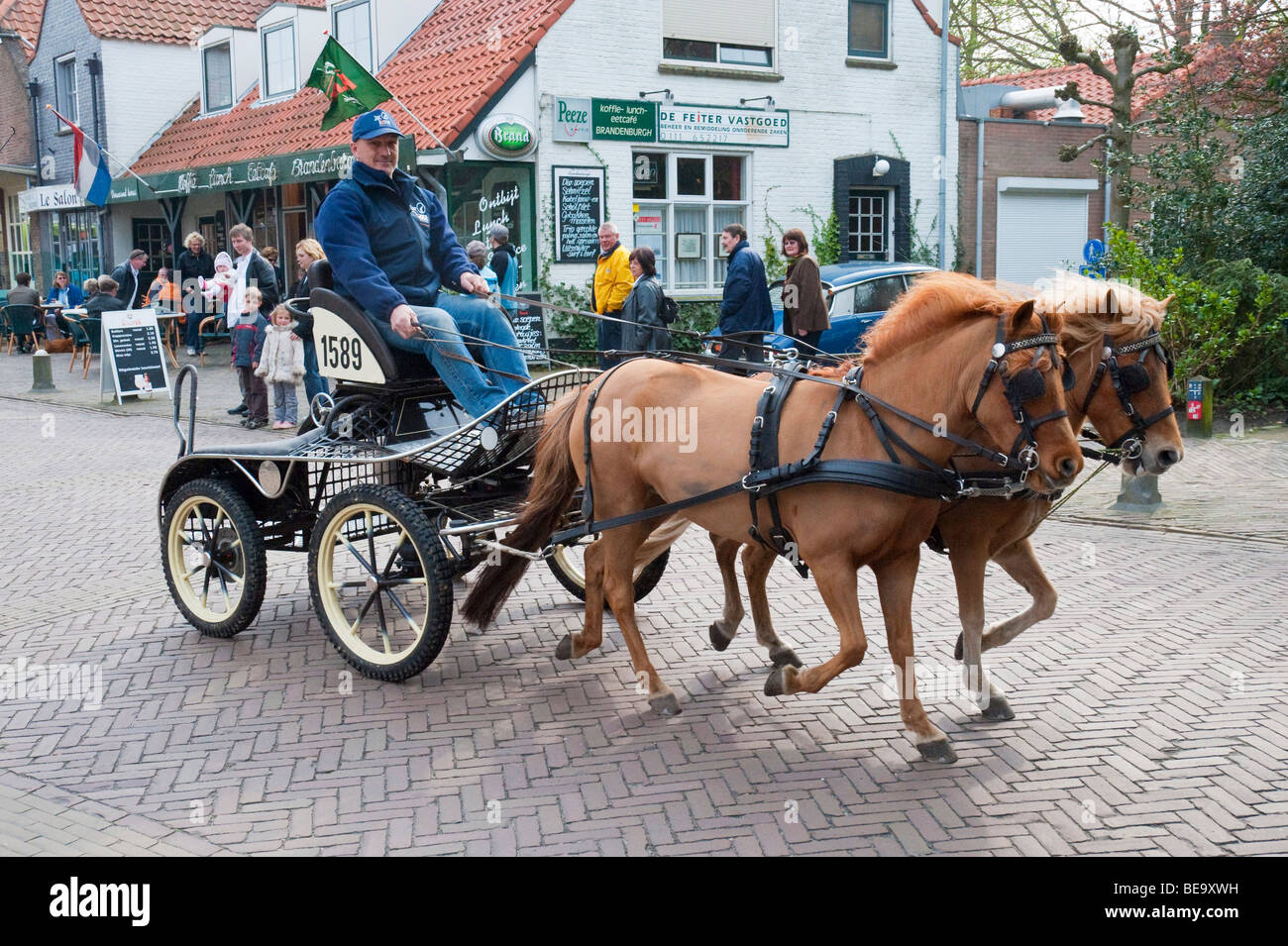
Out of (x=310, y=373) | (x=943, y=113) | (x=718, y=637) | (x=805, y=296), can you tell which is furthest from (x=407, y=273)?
(x=943, y=113)

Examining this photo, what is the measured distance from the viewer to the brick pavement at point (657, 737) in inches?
167

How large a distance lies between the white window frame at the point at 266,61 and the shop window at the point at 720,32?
7167mm

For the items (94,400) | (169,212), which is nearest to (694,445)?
(94,400)

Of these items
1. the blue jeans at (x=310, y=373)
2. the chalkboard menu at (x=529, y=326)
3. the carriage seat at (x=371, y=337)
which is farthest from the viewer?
the chalkboard menu at (x=529, y=326)

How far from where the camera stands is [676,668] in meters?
6.04

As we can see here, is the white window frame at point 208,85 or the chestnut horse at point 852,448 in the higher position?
the white window frame at point 208,85

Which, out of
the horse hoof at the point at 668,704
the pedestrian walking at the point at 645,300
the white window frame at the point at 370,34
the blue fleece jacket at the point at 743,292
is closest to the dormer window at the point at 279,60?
the white window frame at the point at 370,34

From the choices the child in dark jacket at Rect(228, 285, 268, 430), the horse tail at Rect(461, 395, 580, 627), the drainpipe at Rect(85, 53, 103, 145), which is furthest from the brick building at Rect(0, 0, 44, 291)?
the horse tail at Rect(461, 395, 580, 627)

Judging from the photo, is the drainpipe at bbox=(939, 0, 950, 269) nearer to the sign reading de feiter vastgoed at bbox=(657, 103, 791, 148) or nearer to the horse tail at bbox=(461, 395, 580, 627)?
the sign reading de feiter vastgoed at bbox=(657, 103, 791, 148)

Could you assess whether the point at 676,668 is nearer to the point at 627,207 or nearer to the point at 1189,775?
the point at 1189,775

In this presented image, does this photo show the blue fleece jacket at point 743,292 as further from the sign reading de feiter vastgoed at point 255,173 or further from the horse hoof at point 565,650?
the horse hoof at point 565,650

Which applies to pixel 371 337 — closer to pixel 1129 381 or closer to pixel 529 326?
pixel 1129 381

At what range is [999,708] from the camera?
526cm
